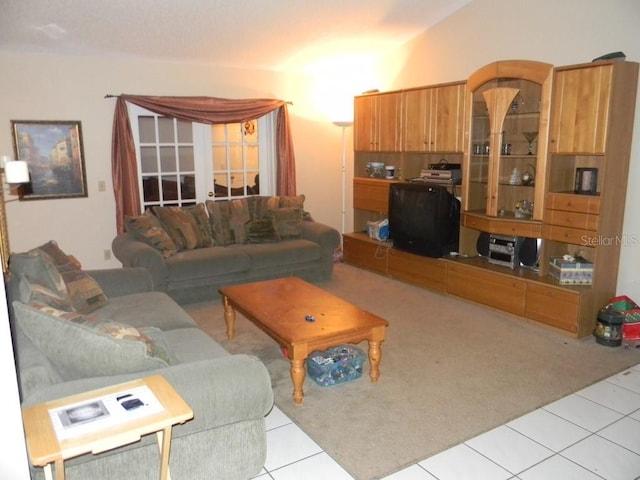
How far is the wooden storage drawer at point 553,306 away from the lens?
404cm

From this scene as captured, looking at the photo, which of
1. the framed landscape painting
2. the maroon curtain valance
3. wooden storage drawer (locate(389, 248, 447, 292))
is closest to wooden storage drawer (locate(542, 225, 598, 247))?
wooden storage drawer (locate(389, 248, 447, 292))

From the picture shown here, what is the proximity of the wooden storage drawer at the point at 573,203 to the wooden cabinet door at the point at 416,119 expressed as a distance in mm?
1537

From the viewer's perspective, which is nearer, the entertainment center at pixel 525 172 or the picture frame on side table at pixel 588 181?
the entertainment center at pixel 525 172

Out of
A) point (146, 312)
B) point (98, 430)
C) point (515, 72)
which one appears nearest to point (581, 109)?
point (515, 72)

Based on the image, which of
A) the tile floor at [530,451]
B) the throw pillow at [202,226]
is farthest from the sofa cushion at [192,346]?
the throw pillow at [202,226]

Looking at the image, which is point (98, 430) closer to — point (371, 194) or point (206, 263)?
point (206, 263)

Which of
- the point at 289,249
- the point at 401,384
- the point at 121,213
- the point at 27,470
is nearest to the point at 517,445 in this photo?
the point at 401,384

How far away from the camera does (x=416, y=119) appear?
545 centimetres

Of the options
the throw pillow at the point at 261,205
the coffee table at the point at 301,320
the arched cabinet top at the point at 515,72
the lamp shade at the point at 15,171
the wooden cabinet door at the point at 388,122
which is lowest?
the coffee table at the point at 301,320

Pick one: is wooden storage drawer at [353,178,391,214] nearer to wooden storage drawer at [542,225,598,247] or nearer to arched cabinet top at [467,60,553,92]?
arched cabinet top at [467,60,553,92]

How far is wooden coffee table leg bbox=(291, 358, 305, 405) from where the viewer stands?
119 inches

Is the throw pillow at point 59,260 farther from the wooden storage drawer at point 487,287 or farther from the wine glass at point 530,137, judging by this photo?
the wine glass at point 530,137

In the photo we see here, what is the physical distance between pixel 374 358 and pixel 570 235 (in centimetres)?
201

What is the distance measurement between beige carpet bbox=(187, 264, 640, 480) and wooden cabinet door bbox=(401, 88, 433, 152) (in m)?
1.75
